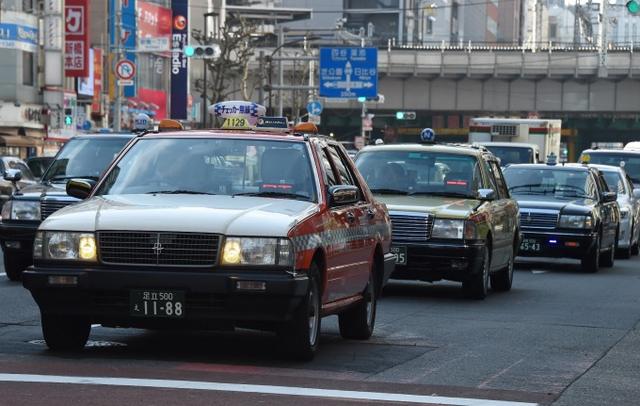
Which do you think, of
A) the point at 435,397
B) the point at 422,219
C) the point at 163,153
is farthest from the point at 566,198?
the point at 435,397

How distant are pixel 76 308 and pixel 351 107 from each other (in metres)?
87.7

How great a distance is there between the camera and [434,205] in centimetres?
1677

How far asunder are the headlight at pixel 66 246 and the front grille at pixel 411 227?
22.6 ft

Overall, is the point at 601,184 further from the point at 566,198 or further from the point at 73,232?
the point at 73,232

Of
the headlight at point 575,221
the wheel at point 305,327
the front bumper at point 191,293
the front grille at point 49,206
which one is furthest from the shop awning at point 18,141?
the front bumper at point 191,293

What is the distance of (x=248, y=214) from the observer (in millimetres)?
9898

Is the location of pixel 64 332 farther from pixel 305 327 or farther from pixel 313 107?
pixel 313 107

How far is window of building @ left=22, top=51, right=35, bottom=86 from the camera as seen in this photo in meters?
66.1

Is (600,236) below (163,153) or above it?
below

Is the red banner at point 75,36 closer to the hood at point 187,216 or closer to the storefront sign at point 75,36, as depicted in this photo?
the storefront sign at point 75,36

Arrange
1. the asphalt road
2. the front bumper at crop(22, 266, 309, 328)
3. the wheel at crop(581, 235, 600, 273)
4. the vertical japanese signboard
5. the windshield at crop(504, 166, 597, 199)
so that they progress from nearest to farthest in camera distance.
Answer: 1. the asphalt road
2. the front bumper at crop(22, 266, 309, 328)
3. the wheel at crop(581, 235, 600, 273)
4. the windshield at crop(504, 166, 597, 199)
5. the vertical japanese signboard

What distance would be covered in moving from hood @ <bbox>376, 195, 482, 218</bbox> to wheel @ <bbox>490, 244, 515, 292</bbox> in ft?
5.06

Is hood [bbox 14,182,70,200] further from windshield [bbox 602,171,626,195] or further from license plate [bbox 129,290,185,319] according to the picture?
windshield [bbox 602,171,626,195]

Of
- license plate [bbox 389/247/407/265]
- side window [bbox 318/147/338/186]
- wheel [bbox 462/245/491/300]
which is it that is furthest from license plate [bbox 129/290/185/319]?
wheel [bbox 462/245/491/300]
